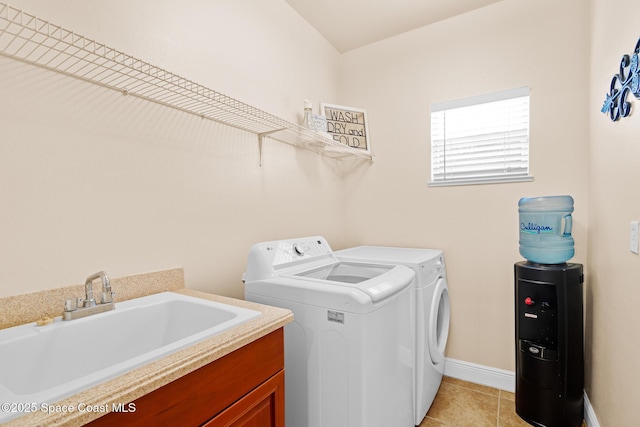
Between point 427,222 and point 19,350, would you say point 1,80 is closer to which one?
point 19,350

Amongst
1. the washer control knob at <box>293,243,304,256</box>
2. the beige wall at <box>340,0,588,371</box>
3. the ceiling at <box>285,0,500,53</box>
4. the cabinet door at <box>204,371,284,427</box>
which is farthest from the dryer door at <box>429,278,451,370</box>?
the ceiling at <box>285,0,500,53</box>

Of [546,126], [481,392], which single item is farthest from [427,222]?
[481,392]

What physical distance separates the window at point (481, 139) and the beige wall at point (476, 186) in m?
0.06

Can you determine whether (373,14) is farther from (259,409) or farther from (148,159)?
(259,409)

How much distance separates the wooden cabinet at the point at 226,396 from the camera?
0.69m

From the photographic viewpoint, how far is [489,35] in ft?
7.13

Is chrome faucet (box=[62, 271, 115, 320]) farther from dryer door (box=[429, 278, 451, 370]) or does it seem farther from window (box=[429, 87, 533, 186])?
window (box=[429, 87, 533, 186])

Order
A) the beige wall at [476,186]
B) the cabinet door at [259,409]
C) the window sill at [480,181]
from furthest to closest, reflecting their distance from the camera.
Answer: the window sill at [480,181]
the beige wall at [476,186]
the cabinet door at [259,409]

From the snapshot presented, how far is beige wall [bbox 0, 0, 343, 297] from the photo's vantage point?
100cm

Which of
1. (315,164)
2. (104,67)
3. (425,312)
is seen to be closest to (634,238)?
(425,312)

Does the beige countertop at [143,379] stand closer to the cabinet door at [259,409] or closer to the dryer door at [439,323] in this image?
the cabinet door at [259,409]

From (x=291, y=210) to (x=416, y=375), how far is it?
1256 mm

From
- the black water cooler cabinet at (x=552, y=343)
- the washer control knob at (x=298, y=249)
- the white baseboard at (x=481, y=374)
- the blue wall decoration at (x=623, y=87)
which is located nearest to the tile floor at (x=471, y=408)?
the white baseboard at (x=481, y=374)

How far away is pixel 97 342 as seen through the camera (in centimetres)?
99
